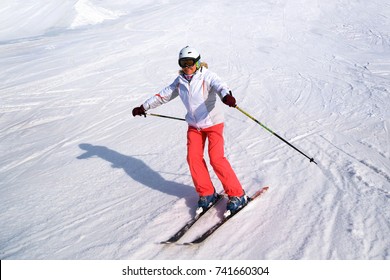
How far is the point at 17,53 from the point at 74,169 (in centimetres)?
1114

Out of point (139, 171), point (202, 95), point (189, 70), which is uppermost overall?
point (189, 70)

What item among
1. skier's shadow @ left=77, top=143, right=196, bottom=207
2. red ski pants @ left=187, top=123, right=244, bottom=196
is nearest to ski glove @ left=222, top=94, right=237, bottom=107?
red ski pants @ left=187, top=123, right=244, bottom=196

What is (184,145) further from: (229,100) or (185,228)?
(229,100)

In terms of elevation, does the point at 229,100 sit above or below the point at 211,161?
above

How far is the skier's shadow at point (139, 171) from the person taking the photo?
4.91m

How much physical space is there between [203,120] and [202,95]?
0.94 ft

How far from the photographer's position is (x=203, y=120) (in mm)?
3928

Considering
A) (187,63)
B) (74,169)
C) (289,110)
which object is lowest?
(74,169)

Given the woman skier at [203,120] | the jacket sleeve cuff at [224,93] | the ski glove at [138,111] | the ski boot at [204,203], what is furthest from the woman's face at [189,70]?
the ski boot at [204,203]

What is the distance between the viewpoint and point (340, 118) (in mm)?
6652

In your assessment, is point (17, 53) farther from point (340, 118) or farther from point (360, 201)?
point (360, 201)

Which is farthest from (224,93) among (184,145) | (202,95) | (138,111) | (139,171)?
(184,145)

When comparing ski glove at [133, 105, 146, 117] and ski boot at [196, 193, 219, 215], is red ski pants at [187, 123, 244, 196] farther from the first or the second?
ski glove at [133, 105, 146, 117]
